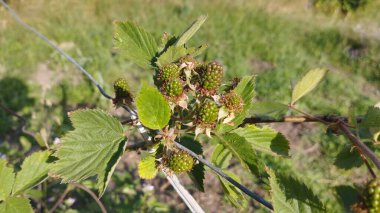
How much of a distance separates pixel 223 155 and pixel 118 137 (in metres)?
0.20

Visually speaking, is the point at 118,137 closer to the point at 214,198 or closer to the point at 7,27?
the point at 214,198

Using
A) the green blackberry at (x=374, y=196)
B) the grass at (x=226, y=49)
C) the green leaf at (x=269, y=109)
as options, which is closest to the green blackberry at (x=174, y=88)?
the green leaf at (x=269, y=109)

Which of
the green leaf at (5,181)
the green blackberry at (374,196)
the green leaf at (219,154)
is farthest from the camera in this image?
the green leaf at (5,181)

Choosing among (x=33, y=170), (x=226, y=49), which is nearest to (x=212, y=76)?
(x=33, y=170)

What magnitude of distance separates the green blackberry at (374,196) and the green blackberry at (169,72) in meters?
0.35

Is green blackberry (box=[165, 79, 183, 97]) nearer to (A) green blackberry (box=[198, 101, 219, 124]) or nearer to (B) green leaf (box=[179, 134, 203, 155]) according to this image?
(A) green blackberry (box=[198, 101, 219, 124])

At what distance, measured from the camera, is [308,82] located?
2.88 feet

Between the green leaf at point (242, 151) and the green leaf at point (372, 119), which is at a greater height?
the green leaf at point (242, 151)

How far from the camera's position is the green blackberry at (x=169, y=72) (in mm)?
702

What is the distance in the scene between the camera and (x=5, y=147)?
2.32 meters

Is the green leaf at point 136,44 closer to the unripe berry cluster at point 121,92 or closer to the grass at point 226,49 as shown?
the unripe berry cluster at point 121,92

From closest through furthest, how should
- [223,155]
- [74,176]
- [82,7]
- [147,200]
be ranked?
[74,176]
[223,155]
[147,200]
[82,7]

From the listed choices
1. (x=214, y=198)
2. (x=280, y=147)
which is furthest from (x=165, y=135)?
(x=214, y=198)

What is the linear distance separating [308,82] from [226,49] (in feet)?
9.66
